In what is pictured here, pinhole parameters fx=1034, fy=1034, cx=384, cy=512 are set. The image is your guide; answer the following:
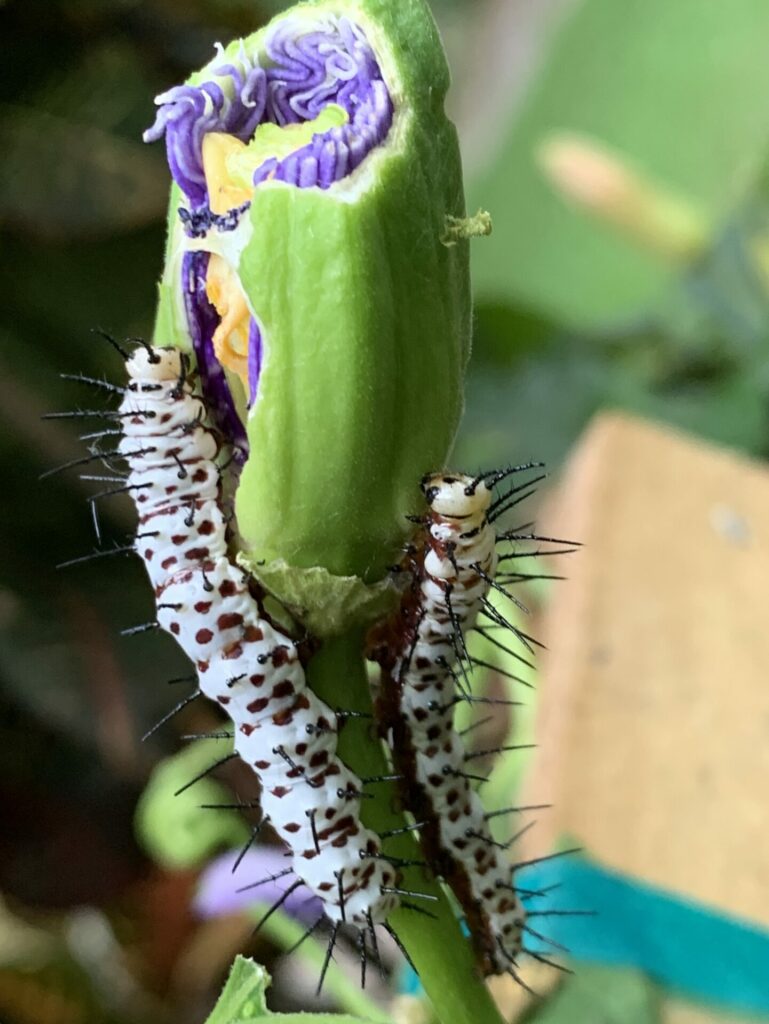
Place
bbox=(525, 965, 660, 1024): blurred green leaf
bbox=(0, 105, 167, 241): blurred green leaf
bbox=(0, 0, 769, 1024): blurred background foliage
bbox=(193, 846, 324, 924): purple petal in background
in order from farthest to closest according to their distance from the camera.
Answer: bbox=(0, 105, 167, 241): blurred green leaf
bbox=(0, 0, 769, 1024): blurred background foliage
bbox=(193, 846, 324, 924): purple petal in background
bbox=(525, 965, 660, 1024): blurred green leaf

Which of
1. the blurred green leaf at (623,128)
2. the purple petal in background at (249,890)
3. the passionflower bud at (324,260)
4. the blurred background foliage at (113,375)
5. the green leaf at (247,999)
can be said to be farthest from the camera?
the blurred green leaf at (623,128)

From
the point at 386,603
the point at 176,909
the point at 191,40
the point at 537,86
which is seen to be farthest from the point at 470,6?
the point at 386,603

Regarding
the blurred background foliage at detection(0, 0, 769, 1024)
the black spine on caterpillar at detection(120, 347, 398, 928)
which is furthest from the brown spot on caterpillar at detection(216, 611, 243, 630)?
the blurred background foliage at detection(0, 0, 769, 1024)

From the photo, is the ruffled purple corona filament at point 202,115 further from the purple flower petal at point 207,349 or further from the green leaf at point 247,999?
the green leaf at point 247,999

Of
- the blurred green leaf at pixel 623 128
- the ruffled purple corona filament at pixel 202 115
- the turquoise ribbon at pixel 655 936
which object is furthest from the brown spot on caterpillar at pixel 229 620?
the blurred green leaf at pixel 623 128

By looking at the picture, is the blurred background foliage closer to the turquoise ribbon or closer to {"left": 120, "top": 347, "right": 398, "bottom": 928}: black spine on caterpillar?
the turquoise ribbon

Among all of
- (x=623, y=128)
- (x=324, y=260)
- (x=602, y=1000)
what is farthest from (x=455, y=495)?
(x=623, y=128)

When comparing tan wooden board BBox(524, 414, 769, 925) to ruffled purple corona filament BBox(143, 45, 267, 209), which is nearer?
ruffled purple corona filament BBox(143, 45, 267, 209)

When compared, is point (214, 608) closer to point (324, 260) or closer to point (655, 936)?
point (324, 260)
